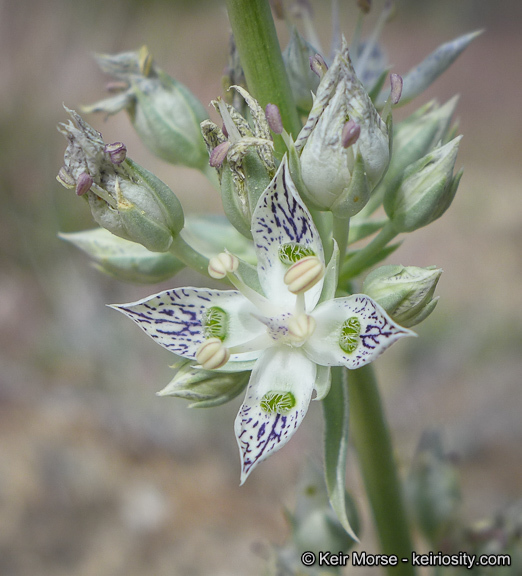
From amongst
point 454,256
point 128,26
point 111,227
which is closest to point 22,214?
point 128,26

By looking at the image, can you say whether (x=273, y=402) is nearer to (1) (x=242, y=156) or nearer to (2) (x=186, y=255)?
(2) (x=186, y=255)

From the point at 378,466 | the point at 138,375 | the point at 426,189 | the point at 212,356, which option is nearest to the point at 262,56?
the point at 426,189

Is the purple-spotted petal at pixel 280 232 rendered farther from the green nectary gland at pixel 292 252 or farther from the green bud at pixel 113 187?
the green bud at pixel 113 187

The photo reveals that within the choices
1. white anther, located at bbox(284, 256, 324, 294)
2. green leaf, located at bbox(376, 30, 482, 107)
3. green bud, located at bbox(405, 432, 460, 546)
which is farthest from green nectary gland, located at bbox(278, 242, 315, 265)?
green bud, located at bbox(405, 432, 460, 546)

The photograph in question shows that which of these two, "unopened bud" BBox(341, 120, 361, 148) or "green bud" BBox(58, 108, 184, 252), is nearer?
"unopened bud" BBox(341, 120, 361, 148)

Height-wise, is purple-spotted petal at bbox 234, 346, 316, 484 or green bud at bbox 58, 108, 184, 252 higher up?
green bud at bbox 58, 108, 184, 252

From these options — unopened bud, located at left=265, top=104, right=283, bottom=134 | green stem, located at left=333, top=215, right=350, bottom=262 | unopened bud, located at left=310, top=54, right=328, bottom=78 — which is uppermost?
unopened bud, located at left=310, top=54, right=328, bottom=78

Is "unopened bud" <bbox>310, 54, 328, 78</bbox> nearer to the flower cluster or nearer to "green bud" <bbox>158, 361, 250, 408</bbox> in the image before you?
the flower cluster

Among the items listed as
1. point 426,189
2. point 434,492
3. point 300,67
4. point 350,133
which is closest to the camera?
point 350,133
